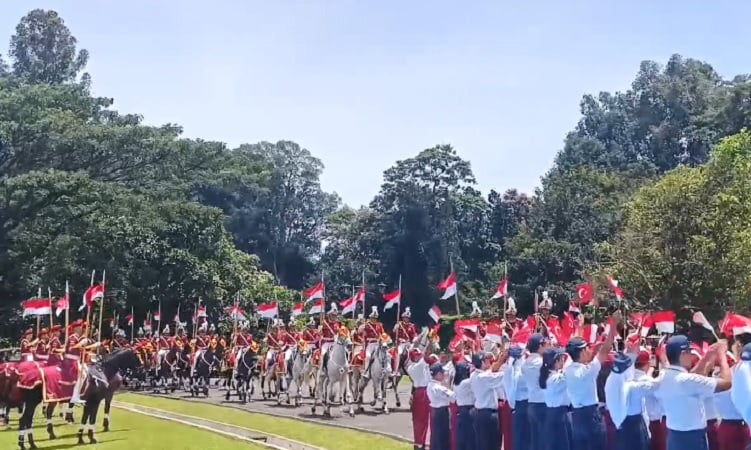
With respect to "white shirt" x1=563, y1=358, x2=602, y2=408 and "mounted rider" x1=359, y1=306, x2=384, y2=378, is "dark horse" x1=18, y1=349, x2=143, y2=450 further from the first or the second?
"white shirt" x1=563, y1=358, x2=602, y2=408

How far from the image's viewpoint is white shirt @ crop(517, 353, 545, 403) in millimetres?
9828

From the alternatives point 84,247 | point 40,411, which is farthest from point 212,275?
point 40,411

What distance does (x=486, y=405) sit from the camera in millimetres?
10938

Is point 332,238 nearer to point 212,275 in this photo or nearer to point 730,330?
point 212,275

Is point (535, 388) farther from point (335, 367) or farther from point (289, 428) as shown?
point (335, 367)

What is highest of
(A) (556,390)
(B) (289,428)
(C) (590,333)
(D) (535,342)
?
(C) (590,333)

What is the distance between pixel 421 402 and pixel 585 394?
5030 millimetres

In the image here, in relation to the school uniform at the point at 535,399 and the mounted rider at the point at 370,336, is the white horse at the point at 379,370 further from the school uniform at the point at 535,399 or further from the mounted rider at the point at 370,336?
the school uniform at the point at 535,399

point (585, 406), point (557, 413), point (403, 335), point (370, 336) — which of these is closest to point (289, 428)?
point (370, 336)

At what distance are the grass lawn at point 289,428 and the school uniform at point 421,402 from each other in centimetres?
125

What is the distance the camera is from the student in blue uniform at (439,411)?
11.9m

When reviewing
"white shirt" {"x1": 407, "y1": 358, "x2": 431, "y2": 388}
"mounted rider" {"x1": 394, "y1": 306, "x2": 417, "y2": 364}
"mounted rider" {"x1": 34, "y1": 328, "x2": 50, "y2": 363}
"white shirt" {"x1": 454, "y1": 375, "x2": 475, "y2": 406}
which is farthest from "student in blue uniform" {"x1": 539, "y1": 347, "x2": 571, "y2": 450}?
"mounted rider" {"x1": 394, "y1": 306, "x2": 417, "y2": 364}

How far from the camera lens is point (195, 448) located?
15742 mm

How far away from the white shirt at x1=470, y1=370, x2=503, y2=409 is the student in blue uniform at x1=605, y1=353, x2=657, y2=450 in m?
2.48
